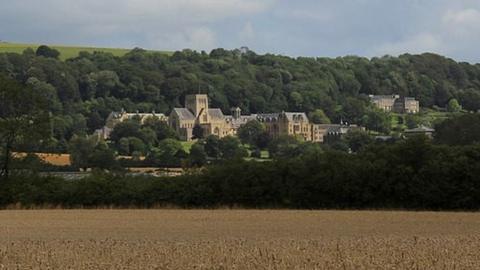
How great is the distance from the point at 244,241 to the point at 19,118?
37.4 meters

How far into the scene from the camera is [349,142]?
138 meters

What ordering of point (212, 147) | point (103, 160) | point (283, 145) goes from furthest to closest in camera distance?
1. point (283, 145)
2. point (212, 147)
3. point (103, 160)

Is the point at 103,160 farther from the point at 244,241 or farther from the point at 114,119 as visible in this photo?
the point at 114,119

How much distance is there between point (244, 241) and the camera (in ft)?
101

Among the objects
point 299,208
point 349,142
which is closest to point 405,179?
point 299,208

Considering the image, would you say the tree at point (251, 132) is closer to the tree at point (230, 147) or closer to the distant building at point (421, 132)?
the tree at point (230, 147)

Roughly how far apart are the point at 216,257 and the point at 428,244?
294 inches

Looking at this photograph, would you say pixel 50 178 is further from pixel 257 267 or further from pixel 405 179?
pixel 257 267

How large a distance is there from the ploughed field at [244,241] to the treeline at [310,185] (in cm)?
384

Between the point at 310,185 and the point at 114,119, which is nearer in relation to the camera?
the point at 310,185

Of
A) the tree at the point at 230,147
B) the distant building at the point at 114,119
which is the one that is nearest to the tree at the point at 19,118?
the tree at the point at 230,147

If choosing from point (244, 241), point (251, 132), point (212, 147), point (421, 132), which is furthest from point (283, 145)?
point (244, 241)

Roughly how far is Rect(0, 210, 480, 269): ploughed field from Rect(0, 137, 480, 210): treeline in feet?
12.6

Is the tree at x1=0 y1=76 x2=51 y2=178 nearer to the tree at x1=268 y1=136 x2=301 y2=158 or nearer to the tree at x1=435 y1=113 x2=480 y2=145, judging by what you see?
the tree at x1=435 y1=113 x2=480 y2=145
